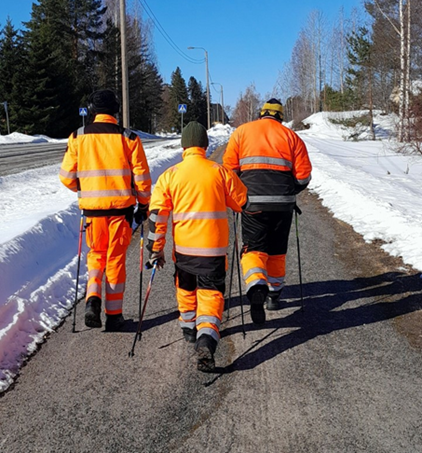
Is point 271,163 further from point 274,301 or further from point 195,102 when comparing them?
point 195,102

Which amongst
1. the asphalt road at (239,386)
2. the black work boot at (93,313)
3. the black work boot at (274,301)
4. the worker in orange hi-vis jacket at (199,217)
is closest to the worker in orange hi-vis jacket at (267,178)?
the black work boot at (274,301)

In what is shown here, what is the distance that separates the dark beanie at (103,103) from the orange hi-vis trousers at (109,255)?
3.29ft

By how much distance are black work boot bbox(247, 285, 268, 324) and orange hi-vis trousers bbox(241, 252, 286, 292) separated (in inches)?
2.5

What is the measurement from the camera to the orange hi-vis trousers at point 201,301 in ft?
12.3

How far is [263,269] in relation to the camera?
4645mm

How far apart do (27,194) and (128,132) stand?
6.77 meters

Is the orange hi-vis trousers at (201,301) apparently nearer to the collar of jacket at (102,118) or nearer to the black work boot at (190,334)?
the black work boot at (190,334)

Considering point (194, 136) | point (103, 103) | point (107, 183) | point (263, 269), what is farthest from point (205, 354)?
point (103, 103)

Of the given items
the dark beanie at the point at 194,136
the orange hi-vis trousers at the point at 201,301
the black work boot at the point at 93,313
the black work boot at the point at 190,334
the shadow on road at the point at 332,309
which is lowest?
the shadow on road at the point at 332,309

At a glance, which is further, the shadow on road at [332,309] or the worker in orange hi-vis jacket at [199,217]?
the shadow on road at [332,309]

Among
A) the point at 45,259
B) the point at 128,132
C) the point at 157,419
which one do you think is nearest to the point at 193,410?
the point at 157,419

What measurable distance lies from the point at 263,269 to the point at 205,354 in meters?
1.35

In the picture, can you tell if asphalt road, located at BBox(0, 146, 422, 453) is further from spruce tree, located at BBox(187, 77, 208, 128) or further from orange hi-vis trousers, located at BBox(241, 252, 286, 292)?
spruce tree, located at BBox(187, 77, 208, 128)

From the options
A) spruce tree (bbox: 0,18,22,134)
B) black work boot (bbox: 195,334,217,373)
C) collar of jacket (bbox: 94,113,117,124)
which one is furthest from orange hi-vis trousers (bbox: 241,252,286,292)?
spruce tree (bbox: 0,18,22,134)
